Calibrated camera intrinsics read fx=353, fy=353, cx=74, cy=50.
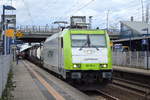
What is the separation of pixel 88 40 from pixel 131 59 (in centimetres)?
1617

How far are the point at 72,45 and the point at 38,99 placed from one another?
15.5 ft

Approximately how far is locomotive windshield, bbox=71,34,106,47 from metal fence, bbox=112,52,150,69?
483 inches

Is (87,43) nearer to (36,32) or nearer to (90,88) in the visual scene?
(90,88)

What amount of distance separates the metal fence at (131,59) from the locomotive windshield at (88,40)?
12.3m

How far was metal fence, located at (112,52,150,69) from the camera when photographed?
28984 millimetres

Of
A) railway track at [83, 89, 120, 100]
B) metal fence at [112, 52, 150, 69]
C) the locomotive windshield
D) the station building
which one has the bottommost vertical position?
railway track at [83, 89, 120, 100]

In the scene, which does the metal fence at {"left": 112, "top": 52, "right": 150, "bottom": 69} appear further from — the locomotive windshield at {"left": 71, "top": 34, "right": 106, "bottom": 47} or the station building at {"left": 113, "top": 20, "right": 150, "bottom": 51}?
Result: the locomotive windshield at {"left": 71, "top": 34, "right": 106, "bottom": 47}

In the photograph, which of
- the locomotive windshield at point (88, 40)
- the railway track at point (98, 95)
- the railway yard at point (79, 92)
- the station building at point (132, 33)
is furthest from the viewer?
the station building at point (132, 33)

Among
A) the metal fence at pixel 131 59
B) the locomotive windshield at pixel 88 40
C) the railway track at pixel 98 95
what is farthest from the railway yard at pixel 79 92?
the metal fence at pixel 131 59

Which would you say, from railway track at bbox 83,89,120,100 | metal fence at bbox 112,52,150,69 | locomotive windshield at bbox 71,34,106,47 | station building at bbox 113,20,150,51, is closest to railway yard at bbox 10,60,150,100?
railway track at bbox 83,89,120,100

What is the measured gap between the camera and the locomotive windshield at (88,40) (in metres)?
16.3

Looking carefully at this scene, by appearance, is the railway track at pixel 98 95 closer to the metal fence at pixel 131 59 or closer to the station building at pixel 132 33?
the metal fence at pixel 131 59

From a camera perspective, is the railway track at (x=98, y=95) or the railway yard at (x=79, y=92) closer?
the railway yard at (x=79, y=92)

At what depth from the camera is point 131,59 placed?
31906mm
